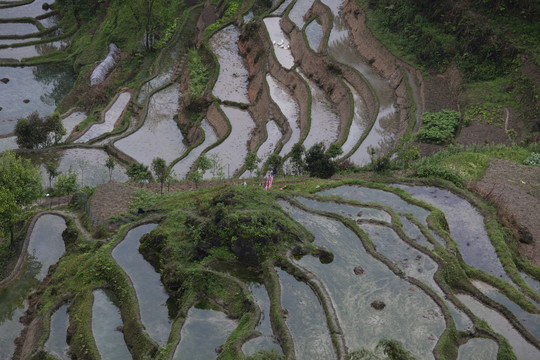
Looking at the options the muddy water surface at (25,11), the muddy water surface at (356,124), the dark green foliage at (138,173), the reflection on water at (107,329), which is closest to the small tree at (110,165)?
the dark green foliage at (138,173)

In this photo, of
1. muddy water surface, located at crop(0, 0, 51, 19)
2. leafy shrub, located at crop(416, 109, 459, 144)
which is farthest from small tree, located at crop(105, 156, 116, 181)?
muddy water surface, located at crop(0, 0, 51, 19)

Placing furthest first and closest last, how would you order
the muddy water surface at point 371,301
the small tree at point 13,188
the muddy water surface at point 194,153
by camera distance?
the muddy water surface at point 194,153 → the small tree at point 13,188 → the muddy water surface at point 371,301

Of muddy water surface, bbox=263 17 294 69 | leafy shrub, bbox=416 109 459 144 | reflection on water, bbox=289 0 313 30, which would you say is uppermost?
reflection on water, bbox=289 0 313 30

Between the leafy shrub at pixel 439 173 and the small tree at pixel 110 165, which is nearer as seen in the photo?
the leafy shrub at pixel 439 173

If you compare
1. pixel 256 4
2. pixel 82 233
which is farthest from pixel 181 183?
pixel 256 4

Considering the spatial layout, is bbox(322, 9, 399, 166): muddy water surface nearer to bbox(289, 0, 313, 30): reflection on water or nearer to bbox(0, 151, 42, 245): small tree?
bbox(289, 0, 313, 30): reflection on water

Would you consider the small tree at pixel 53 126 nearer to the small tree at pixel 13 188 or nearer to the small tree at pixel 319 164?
the small tree at pixel 13 188
